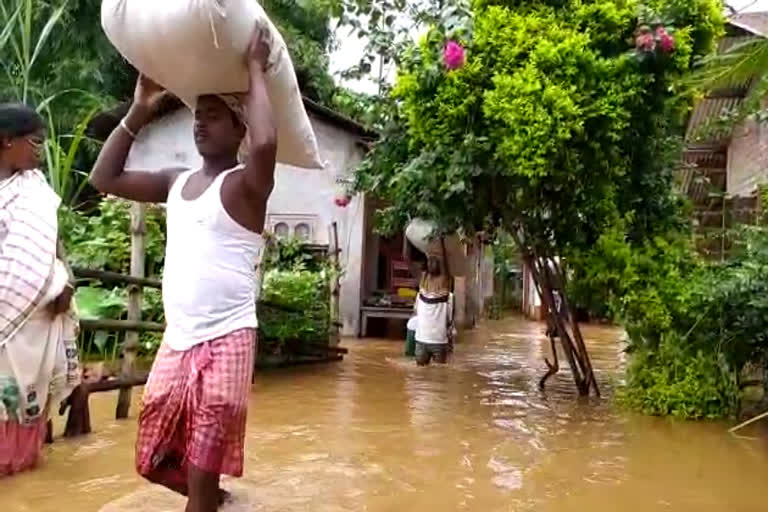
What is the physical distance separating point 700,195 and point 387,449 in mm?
8237

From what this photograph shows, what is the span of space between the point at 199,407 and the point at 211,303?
0.33 metres

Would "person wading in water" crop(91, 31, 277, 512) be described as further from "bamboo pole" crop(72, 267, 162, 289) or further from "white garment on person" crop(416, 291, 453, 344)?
"white garment on person" crop(416, 291, 453, 344)

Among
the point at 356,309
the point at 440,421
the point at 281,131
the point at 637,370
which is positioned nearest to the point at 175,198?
the point at 281,131

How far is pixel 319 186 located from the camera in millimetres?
14742

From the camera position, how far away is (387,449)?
5.53 m

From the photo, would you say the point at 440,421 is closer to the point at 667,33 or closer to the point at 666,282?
the point at 666,282

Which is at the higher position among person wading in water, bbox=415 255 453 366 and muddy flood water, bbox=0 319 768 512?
person wading in water, bbox=415 255 453 366

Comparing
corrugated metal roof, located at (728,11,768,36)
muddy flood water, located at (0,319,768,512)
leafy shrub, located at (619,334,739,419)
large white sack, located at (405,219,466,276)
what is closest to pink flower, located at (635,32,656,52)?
leafy shrub, located at (619,334,739,419)

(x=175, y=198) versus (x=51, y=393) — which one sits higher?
(x=175, y=198)

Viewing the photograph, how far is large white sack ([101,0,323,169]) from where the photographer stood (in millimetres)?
2732

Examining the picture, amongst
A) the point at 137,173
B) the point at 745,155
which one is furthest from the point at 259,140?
the point at 745,155

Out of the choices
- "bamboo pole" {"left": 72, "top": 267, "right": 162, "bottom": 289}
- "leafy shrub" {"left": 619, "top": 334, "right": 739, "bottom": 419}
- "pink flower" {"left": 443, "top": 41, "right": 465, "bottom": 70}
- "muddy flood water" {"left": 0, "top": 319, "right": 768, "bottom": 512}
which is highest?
"pink flower" {"left": 443, "top": 41, "right": 465, "bottom": 70}

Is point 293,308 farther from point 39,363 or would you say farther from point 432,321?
point 39,363

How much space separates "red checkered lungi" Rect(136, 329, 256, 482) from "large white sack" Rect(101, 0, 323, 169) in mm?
830
